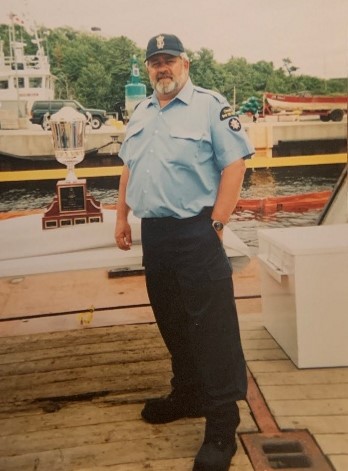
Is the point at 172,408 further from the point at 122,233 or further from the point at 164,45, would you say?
the point at 164,45

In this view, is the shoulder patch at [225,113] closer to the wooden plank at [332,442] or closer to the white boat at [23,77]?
the wooden plank at [332,442]

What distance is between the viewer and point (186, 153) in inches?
67.3

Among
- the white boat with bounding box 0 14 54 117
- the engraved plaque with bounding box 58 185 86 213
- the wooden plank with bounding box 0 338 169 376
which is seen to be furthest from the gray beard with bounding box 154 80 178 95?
the wooden plank with bounding box 0 338 169 376

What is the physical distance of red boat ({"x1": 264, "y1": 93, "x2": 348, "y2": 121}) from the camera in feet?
9.84

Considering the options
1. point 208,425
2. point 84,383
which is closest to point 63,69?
point 84,383

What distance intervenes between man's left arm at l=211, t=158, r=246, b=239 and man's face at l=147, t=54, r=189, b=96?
342mm

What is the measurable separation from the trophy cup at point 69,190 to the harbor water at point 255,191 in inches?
9.0

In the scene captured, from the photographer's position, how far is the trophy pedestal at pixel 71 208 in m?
2.72

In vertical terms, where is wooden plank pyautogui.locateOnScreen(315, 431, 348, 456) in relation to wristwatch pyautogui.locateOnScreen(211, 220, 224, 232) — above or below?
below

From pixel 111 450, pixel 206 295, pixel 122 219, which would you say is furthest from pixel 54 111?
pixel 111 450

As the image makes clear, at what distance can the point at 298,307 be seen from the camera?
2.37 meters

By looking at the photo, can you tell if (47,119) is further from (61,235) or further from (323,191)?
(323,191)

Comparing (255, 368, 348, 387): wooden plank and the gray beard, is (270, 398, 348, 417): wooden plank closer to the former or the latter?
(255, 368, 348, 387): wooden plank

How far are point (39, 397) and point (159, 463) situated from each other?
771 mm
